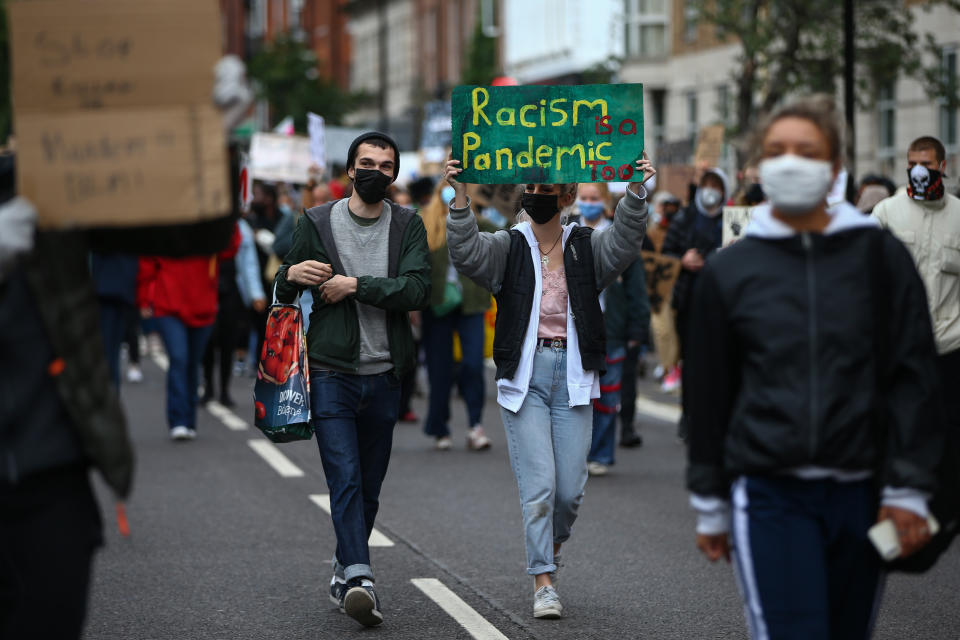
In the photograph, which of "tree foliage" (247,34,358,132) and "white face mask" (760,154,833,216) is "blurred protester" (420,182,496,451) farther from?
"tree foliage" (247,34,358,132)

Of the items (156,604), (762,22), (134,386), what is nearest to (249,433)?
(134,386)

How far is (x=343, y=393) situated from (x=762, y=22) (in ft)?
49.6

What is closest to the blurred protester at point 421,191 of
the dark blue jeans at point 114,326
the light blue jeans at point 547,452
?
the dark blue jeans at point 114,326

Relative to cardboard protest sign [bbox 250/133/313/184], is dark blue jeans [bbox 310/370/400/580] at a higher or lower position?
lower

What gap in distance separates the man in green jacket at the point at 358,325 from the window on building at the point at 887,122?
2184cm

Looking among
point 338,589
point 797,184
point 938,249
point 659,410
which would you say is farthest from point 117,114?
point 659,410

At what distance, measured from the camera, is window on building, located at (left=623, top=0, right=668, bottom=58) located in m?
39.8

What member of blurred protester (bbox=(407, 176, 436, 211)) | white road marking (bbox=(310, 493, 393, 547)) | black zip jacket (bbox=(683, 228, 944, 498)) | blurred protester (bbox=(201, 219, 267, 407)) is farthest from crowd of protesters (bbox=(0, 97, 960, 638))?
blurred protester (bbox=(201, 219, 267, 407))

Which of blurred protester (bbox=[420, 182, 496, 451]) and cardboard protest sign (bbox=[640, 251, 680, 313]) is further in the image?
cardboard protest sign (bbox=[640, 251, 680, 313])

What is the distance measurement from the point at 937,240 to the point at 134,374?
13.4 m

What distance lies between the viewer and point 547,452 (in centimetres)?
704

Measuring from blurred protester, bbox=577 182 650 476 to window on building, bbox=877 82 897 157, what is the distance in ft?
53.9

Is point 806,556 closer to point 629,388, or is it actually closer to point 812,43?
point 629,388

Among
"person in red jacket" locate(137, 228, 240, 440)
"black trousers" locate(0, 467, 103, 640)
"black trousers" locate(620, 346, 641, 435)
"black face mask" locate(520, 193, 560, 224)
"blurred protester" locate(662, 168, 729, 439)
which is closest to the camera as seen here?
"black trousers" locate(0, 467, 103, 640)
